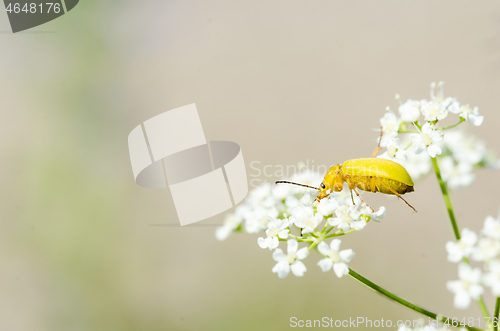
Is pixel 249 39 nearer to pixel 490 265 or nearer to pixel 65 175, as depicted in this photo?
pixel 65 175

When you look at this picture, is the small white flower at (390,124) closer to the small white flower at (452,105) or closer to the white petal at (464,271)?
the small white flower at (452,105)

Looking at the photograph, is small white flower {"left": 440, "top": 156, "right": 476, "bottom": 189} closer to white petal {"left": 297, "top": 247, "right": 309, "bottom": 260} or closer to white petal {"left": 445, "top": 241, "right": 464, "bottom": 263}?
white petal {"left": 445, "top": 241, "right": 464, "bottom": 263}

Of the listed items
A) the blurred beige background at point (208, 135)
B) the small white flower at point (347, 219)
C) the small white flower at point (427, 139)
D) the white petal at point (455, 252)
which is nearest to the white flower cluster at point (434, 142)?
the small white flower at point (427, 139)

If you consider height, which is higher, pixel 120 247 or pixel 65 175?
pixel 65 175

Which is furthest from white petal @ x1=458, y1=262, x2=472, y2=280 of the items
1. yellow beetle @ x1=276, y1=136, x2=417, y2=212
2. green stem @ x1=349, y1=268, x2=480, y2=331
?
yellow beetle @ x1=276, y1=136, x2=417, y2=212

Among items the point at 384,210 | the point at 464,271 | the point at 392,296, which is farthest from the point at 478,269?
the point at 384,210

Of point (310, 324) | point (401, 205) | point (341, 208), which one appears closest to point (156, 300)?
point (310, 324)

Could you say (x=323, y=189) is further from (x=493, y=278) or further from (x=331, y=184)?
(x=493, y=278)
